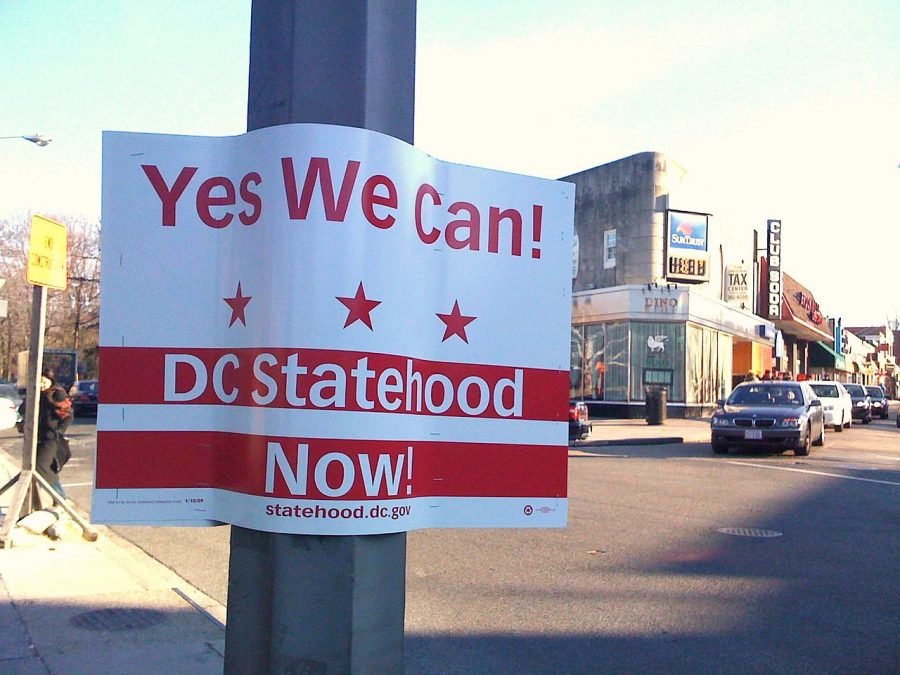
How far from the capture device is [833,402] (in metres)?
→ 26.6

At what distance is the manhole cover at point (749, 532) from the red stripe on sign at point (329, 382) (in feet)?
22.8

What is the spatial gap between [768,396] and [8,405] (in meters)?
27.0

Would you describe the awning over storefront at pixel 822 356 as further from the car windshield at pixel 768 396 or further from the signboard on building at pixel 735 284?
the car windshield at pixel 768 396

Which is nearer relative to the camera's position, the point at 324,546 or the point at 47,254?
the point at 324,546

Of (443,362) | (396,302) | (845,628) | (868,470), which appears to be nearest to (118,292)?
(396,302)

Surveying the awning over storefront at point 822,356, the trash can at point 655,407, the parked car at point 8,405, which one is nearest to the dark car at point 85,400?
the parked car at point 8,405

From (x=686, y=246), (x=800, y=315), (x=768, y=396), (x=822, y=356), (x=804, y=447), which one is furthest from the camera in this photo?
(x=822, y=356)

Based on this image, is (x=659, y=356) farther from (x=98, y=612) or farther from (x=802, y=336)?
(x=802, y=336)

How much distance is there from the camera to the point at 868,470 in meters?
15.2

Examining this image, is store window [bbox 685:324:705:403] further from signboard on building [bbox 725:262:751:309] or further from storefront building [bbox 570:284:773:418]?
signboard on building [bbox 725:262:751:309]

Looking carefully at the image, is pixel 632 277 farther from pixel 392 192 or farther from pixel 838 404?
pixel 392 192

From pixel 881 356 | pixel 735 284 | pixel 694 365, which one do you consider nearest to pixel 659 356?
pixel 694 365

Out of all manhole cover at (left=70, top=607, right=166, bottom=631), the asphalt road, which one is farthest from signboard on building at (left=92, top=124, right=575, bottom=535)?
manhole cover at (left=70, top=607, right=166, bottom=631)

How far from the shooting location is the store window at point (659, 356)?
31641mm
